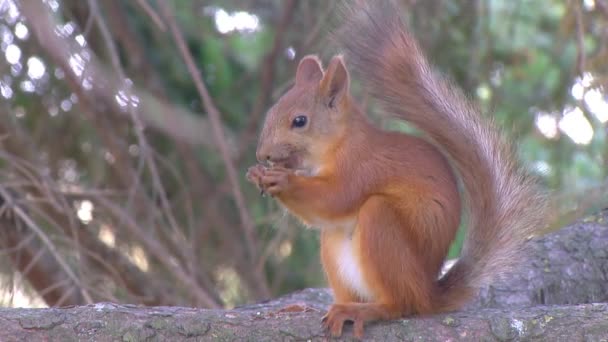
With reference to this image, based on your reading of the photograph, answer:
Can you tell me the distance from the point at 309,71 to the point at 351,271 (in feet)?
2.30

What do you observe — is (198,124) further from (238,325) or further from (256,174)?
(238,325)

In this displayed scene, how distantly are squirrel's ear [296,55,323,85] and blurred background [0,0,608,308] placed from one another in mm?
184

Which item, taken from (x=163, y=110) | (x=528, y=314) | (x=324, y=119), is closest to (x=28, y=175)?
(x=163, y=110)

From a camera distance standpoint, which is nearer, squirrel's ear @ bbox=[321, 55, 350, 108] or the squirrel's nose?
the squirrel's nose

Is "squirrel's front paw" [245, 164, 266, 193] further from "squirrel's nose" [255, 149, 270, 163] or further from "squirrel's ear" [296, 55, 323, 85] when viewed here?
"squirrel's ear" [296, 55, 323, 85]

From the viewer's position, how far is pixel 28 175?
8.92 feet

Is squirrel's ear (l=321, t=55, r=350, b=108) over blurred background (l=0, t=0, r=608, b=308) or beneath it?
beneath

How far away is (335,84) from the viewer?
2479 millimetres

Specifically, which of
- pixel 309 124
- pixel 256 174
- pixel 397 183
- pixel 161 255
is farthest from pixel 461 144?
pixel 161 255

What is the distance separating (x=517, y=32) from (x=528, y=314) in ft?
8.07

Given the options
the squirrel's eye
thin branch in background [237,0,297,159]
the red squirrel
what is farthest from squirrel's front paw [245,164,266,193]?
thin branch in background [237,0,297,159]

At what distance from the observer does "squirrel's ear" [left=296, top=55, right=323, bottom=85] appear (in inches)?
104

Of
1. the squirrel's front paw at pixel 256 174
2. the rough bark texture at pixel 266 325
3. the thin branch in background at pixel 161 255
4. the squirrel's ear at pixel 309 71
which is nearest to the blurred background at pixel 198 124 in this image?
the thin branch in background at pixel 161 255

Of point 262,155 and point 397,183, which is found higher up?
point 262,155
